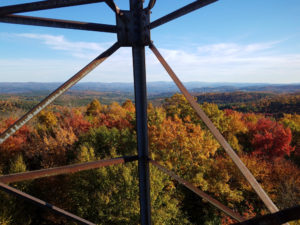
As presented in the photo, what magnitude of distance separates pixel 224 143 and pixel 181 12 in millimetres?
1505

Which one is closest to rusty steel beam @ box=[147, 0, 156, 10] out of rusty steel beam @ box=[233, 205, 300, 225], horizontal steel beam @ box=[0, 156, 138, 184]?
horizontal steel beam @ box=[0, 156, 138, 184]

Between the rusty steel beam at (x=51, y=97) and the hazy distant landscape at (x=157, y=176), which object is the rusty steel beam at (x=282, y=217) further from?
the hazy distant landscape at (x=157, y=176)

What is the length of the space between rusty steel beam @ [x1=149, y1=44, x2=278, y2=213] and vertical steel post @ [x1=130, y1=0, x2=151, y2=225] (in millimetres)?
200

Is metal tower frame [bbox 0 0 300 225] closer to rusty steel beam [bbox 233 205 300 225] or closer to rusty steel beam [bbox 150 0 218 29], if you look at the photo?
rusty steel beam [bbox 150 0 218 29]

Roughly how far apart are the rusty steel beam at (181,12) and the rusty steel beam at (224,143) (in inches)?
11.0

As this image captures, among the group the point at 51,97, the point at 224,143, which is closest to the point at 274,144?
the point at 224,143

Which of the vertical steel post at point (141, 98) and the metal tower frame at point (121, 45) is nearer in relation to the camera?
the metal tower frame at point (121, 45)

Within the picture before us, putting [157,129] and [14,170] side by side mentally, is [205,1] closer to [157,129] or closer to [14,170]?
[157,129]

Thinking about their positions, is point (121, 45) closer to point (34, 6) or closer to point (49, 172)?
point (34, 6)

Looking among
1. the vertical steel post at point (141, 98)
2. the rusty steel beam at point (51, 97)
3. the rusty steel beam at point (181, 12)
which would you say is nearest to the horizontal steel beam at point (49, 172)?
the vertical steel post at point (141, 98)

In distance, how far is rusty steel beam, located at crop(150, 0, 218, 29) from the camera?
202 cm

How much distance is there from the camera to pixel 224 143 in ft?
6.39

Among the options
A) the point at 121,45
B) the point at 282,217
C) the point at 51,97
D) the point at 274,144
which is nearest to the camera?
the point at 282,217

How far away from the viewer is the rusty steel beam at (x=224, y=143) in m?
1.69
